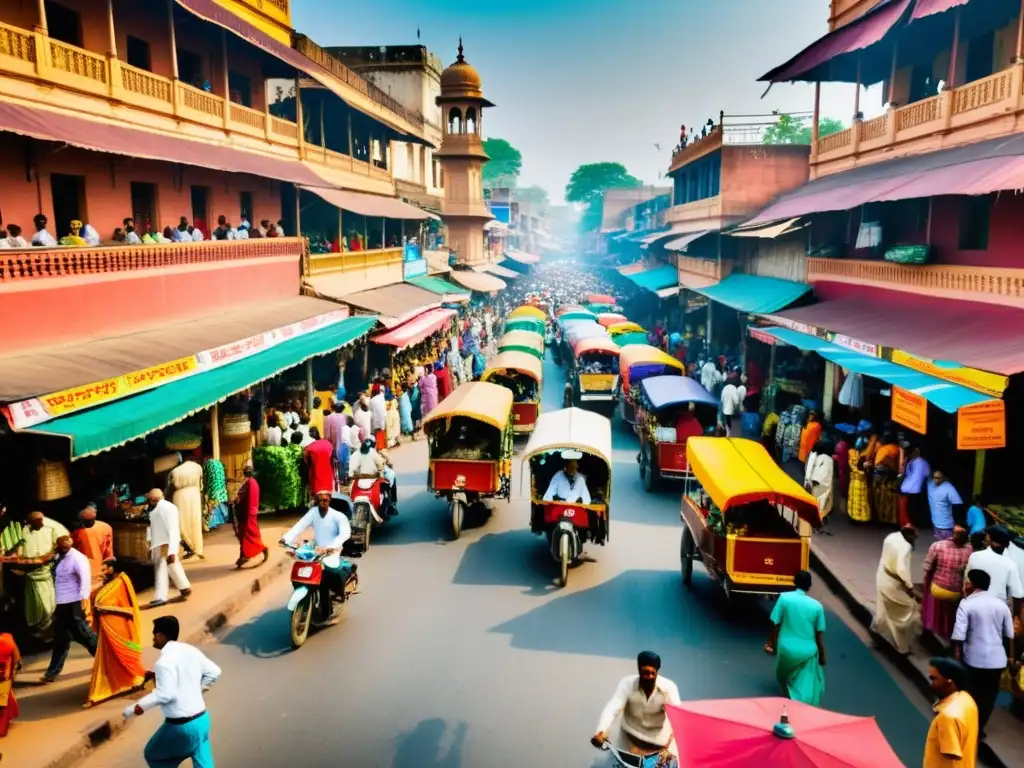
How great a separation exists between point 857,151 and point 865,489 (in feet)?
31.8

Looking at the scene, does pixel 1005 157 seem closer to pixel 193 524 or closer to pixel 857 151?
pixel 857 151

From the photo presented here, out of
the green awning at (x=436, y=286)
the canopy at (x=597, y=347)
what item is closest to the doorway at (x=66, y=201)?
the canopy at (x=597, y=347)

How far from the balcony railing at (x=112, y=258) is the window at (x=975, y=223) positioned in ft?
42.3

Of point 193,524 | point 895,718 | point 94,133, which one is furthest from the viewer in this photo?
point 94,133

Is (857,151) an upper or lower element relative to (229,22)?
lower

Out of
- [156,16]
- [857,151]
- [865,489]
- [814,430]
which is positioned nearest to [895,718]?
[865,489]

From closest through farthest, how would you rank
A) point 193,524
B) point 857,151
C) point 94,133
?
point 193,524
point 94,133
point 857,151

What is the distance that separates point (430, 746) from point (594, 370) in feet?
56.7

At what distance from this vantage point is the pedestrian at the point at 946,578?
26.0 ft

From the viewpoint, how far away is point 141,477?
36.9ft

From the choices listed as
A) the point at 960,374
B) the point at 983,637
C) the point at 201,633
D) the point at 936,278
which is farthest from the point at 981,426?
the point at 201,633

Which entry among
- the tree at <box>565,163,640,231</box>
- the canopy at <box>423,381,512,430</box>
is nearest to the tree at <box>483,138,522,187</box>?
the tree at <box>565,163,640,231</box>

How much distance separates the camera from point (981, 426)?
9477 millimetres

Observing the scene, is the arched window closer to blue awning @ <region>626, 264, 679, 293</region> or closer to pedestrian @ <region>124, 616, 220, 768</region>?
blue awning @ <region>626, 264, 679, 293</region>
